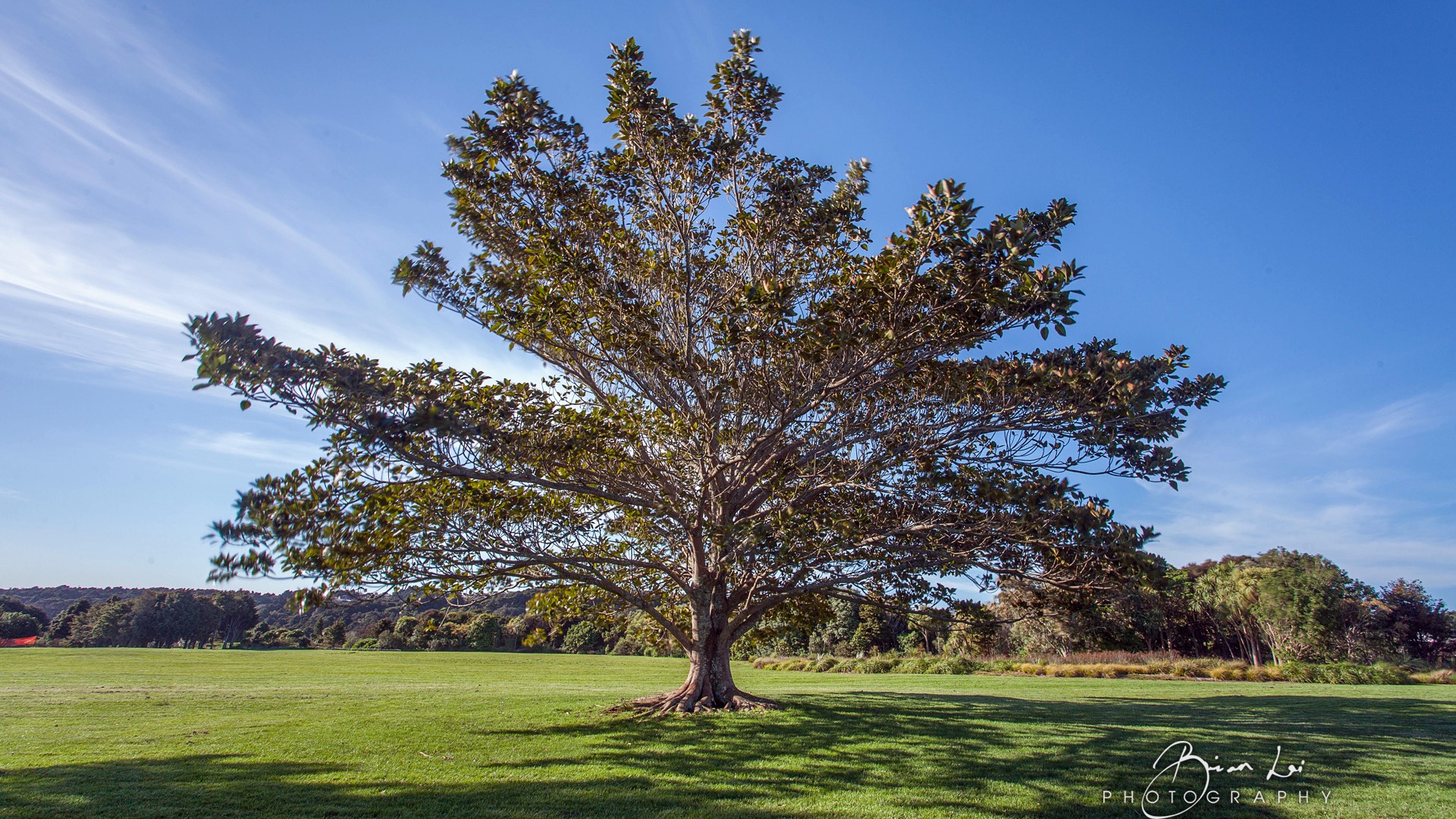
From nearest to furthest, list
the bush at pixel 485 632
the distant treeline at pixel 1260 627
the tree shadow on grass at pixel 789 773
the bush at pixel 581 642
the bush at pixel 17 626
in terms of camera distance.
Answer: the tree shadow on grass at pixel 789 773 < the distant treeline at pixel 1260 627 < the bush at pixel 485 632 < the bush at pixel 581 642 < the bush at pixel 17 626

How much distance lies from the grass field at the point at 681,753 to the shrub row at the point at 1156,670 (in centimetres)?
1104

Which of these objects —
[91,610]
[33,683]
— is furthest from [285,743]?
[91,610]

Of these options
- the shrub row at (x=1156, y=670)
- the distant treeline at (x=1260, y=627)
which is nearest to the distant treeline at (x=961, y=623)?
the distant treeline at (x=1260, y=627)

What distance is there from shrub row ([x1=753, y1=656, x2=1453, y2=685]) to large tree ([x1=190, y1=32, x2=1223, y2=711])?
24436 mm

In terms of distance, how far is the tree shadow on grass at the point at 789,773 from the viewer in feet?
23.2

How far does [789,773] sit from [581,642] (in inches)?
2385

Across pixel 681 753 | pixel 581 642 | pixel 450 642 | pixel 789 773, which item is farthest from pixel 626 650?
pixel 789 773

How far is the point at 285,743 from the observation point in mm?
10477

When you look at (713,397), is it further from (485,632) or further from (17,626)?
(17,626)

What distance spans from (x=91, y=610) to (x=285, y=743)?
85.5 m

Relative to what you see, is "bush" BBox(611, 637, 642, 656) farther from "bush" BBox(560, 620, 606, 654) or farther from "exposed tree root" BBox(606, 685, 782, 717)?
"exposed tree root" BBox(606, 685, 782, 717)

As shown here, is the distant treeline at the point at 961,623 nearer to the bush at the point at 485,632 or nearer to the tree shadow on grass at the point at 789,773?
the bush at the point at 485,632

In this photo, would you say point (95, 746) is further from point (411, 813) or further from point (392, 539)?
point (411, 813)

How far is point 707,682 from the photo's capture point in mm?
14328
